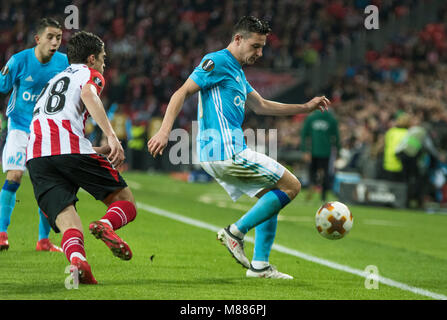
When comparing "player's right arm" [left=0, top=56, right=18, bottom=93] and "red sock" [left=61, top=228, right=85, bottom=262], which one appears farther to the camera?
"player's right arm" [left=0, top=56, right=18, bottom=93]

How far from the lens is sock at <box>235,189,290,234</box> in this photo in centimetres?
654

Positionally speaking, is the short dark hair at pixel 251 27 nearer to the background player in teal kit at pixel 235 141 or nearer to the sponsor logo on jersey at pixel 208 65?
the background player in teal kit at pixel 235 141

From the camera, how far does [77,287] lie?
558 centimetres

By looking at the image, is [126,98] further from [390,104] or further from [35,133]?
[35,133]

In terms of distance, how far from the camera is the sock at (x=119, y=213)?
5.79m

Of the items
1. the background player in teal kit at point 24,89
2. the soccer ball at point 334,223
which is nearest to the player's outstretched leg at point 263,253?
the soccer ball at point 334,223

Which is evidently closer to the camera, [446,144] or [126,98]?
[446,144]

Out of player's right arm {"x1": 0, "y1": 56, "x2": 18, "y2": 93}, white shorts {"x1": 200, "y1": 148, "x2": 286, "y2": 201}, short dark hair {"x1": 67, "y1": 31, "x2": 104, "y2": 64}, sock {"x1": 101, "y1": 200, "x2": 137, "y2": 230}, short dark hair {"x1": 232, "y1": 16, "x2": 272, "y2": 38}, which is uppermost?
short dark hair {"x1": 232, "y1": 16, "x2": 272, "y2": 38}

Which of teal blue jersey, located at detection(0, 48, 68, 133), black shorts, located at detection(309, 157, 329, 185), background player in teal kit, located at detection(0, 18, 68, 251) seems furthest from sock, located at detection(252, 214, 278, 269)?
black shorts, located at detection(309, 157, 329, 185)

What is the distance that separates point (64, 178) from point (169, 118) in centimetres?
89

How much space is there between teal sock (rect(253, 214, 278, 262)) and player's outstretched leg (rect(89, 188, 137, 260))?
1278 millimetres

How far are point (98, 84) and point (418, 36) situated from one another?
902 inches

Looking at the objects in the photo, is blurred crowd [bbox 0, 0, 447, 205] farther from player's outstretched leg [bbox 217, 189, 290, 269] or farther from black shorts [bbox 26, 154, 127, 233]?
black shorts [bbox 26, 154, 127, 233]
